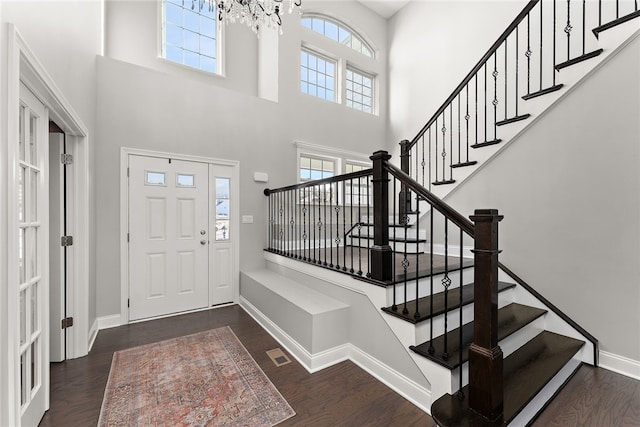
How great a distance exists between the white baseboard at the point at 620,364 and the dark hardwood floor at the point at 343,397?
0.28ft

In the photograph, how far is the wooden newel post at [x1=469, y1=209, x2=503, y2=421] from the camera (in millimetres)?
1501

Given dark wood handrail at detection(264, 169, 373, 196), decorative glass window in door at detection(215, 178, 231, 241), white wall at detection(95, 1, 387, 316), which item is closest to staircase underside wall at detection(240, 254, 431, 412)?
dark wood handrail at detection(264, 169, 373, 196)

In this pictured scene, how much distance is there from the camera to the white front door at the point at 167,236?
10.8 ft

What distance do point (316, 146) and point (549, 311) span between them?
3.74m

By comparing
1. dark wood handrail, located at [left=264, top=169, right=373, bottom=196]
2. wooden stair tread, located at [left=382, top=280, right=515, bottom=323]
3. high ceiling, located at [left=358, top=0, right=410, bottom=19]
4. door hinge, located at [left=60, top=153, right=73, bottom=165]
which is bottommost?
wooden stair tread, located at [left=382, top=280, right=515, bottom=323]

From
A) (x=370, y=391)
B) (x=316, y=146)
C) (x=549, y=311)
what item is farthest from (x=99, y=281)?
(x=549, y=311)

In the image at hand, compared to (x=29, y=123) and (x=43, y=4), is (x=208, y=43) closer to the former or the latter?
(x=43, y=4)

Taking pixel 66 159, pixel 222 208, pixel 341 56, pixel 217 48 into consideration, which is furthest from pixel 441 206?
pixel 341 56

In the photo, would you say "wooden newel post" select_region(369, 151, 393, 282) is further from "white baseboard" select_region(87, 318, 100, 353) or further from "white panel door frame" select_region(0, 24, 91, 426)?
"white baseboard" select_region(87, 318, 100, 353)

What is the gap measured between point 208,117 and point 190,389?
10.4 feet

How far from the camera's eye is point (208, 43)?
4.47 m

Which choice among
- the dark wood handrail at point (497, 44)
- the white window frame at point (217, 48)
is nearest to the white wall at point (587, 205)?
the dark wood handrail at point (497, 44)

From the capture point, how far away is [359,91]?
5773 mm

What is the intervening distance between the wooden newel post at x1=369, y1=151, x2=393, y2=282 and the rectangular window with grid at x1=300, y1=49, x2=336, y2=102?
3315mm
